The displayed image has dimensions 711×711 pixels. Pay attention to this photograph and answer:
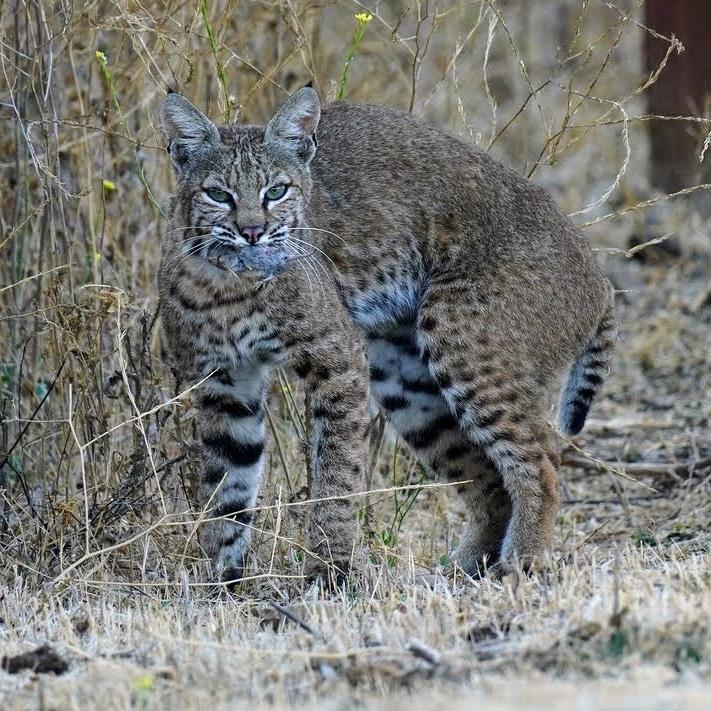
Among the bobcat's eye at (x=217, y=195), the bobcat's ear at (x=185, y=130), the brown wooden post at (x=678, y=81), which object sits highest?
the brown wooden post at (x=678, y=81)

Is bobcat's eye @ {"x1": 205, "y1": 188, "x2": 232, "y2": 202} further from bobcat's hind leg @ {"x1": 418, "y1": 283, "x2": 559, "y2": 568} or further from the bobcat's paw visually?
the bobcat's paw

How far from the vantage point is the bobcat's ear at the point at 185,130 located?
553 cm

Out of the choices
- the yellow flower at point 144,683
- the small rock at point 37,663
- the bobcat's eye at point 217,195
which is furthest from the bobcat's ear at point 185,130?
the yellow flower at point 144,683

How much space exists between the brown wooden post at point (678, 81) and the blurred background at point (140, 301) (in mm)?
2661

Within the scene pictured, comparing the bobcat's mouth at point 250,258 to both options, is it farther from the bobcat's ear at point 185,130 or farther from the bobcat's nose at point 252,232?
the bobcat's ear at point 185,130

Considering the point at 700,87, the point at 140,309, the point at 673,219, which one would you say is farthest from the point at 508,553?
the point at 700,87

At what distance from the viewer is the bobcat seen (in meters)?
5.61

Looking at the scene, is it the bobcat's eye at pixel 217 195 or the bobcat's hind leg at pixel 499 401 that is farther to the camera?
the bobcat's hind leg at pixel 499 401

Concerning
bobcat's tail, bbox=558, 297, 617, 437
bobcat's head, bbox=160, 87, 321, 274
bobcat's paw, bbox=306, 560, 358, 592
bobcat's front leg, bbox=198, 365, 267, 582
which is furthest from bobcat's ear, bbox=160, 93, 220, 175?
bobcat's tail, bbox=558, 297, 617, 437

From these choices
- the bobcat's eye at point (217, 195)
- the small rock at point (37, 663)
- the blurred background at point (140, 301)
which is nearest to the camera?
the small rock at point (37, 663)

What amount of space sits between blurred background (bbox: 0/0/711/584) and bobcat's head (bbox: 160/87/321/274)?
0.33 m

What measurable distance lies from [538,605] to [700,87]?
8270 millimetres

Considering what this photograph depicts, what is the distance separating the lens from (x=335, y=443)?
18.7ft

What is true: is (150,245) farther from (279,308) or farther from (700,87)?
(700,87)
